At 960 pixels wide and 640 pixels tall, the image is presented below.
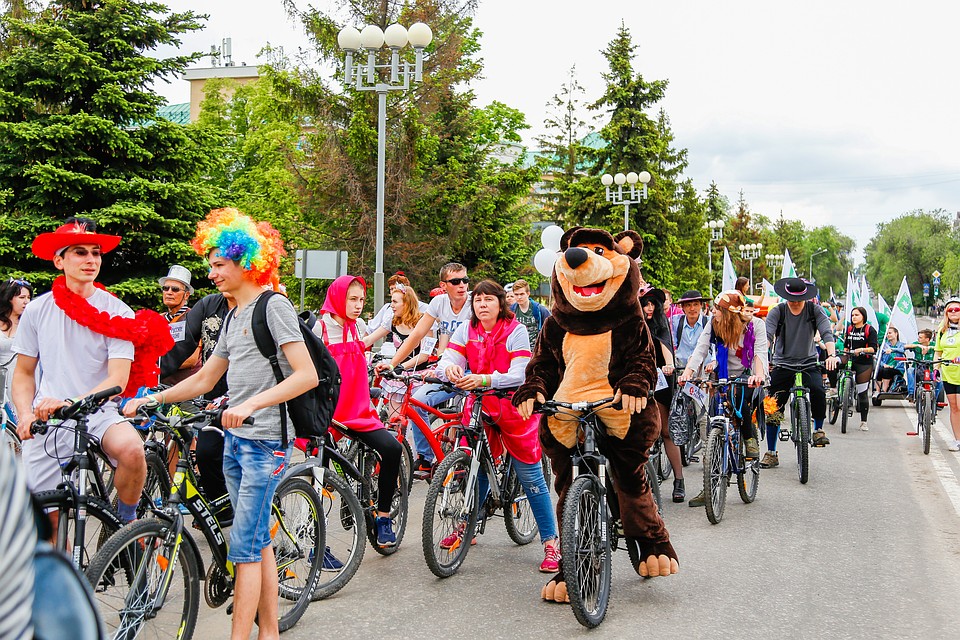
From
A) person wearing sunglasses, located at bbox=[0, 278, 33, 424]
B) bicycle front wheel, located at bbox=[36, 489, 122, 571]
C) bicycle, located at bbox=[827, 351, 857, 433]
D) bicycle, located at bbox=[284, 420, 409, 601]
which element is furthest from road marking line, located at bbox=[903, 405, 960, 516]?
person wearing sunglasses, located at bbox=[0, 278, 33, 424]

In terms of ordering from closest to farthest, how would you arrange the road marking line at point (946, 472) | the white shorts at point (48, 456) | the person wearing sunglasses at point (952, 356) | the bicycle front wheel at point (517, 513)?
the white shorts at point (48, 456), the bicycle front wheel at point (517, 513), the road marking line at point (946, 472), the person wearing sunglasses at point (952, 356)

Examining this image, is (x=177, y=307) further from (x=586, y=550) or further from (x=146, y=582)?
(x=586, y=550)

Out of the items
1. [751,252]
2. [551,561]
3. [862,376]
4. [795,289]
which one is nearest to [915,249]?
[751,252]

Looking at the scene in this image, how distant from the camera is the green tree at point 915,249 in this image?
11300 centimetres

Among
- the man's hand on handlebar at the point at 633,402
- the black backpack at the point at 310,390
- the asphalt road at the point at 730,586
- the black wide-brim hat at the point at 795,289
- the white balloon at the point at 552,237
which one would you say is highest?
the white balloon at the point at 552,237

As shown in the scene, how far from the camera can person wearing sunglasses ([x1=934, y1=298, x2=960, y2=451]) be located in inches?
457

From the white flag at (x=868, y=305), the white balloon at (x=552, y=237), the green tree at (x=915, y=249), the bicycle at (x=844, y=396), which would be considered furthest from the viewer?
the green tree at (x=915, y=249)

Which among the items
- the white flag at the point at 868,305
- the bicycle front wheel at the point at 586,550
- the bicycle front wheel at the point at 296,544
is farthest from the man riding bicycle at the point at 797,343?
the white flag at the point at 868,305

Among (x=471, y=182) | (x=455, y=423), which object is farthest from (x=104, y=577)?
(x=471, y=182)

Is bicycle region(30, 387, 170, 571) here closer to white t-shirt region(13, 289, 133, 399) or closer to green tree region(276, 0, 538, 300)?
white t-shirt region(13, 289, 133, 399)

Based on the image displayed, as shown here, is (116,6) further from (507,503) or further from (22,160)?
(507,503)

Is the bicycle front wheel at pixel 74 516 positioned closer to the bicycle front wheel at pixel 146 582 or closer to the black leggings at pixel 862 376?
the bicycle front wheel at pixel 146 582

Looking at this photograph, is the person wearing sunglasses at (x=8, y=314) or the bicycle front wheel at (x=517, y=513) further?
the person wearing sunglasses at (x=8, y=314)

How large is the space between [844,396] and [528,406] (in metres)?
10.3
